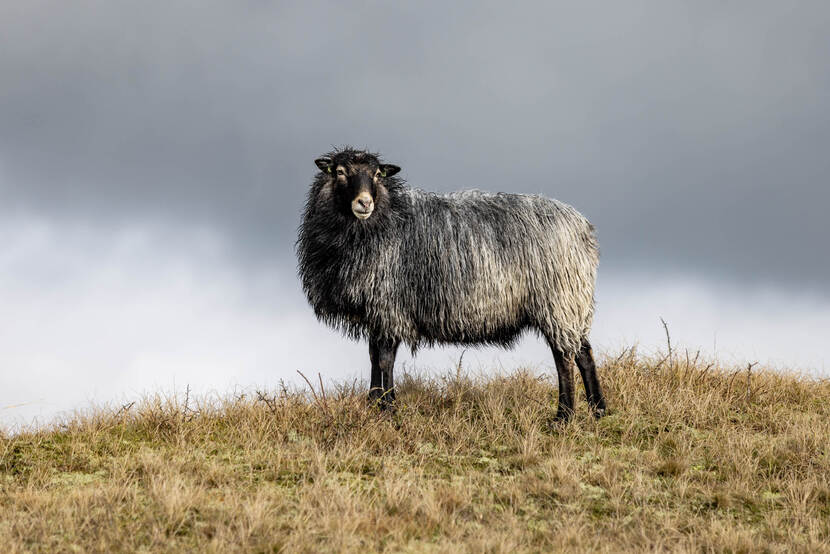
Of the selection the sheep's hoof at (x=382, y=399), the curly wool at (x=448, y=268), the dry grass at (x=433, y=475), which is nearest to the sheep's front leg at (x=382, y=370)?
the sheep's hoof at (x=382, y=399)

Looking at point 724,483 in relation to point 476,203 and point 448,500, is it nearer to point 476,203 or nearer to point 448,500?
point 448,500

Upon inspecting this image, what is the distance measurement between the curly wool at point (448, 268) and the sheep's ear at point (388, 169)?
0.12 metres

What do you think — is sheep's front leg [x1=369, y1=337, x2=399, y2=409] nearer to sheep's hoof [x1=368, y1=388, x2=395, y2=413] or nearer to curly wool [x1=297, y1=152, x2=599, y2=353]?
sheep's hoof [x1=368, y1=388, x2=395, y2=413]

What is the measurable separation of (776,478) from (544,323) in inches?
121

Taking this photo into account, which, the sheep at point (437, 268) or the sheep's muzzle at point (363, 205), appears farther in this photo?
the sheep at point (437, 268)

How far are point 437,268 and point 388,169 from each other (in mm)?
1464

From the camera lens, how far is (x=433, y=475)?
7.17m

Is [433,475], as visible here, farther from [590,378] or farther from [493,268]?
[590,378]

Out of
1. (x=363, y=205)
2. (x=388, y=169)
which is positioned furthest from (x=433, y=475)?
Answer: (x=388, y=169)

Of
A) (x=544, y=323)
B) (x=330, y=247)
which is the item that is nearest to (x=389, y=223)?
(x=330, y=247)

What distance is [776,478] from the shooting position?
735cm

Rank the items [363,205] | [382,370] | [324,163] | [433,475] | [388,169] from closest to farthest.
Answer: [433,475], [363,205], [382,370], [324,163], [388,169]

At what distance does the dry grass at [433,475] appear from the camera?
18.2 feet

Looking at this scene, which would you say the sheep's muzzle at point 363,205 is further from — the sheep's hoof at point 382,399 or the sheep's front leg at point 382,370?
the sheep's hoof at point 382,399
